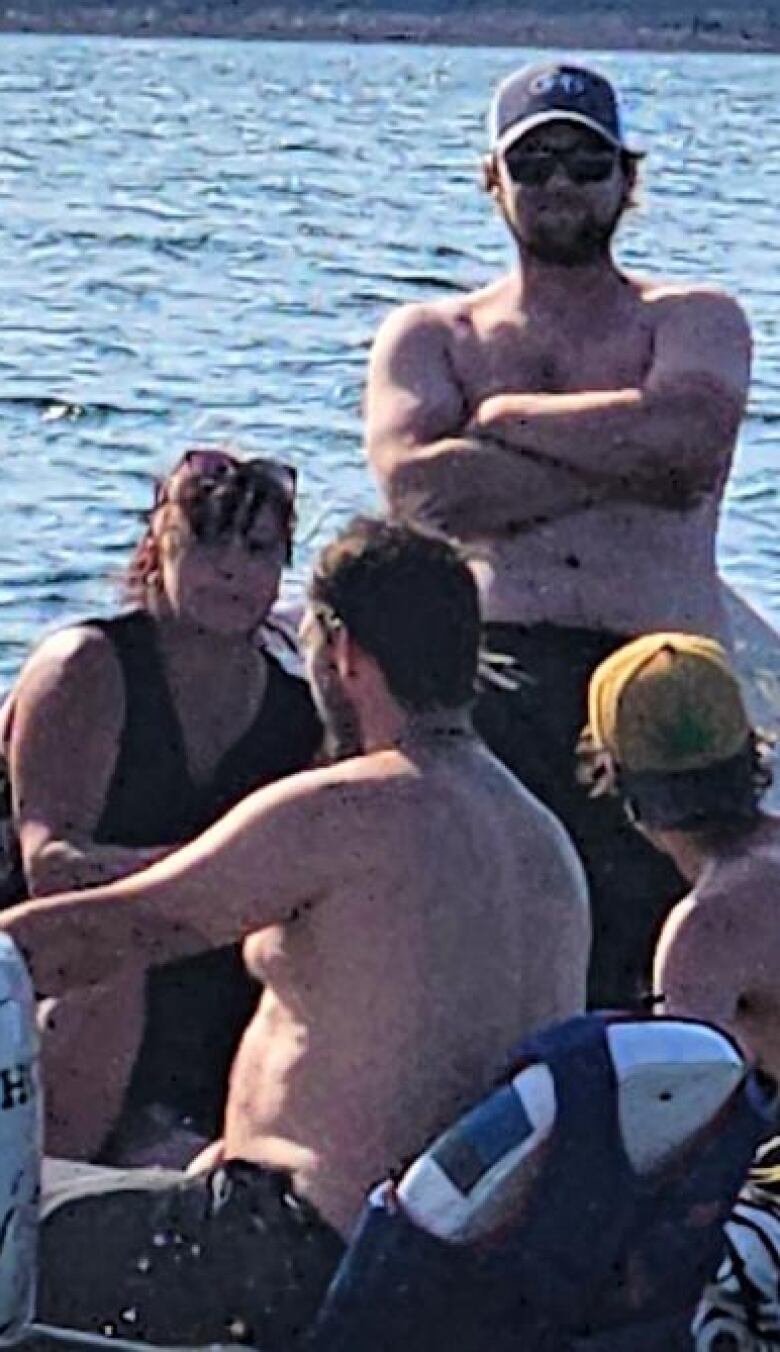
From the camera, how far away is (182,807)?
203 inches

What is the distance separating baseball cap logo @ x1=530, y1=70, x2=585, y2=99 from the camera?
6055 mm

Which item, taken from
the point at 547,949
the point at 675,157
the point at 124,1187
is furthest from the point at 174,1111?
the point at 675,157

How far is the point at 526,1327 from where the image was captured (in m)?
4.14

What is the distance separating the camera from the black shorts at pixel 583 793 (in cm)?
576

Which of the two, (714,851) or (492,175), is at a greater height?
(492,175)

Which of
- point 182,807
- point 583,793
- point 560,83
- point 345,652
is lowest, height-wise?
point 583,793

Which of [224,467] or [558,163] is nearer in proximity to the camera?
[224,467]

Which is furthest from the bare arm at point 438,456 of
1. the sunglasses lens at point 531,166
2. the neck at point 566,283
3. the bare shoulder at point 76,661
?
the bare shoulder at point 76,661

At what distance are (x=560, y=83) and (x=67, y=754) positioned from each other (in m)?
1.62

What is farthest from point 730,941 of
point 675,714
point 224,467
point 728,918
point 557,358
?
point 557,358

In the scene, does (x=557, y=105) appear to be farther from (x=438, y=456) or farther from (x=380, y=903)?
(x=380, y=903)

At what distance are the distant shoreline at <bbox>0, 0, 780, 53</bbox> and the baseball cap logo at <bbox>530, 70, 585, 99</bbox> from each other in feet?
190

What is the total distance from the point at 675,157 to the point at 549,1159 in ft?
102

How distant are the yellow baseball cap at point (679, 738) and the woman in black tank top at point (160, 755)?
75 centimetres
